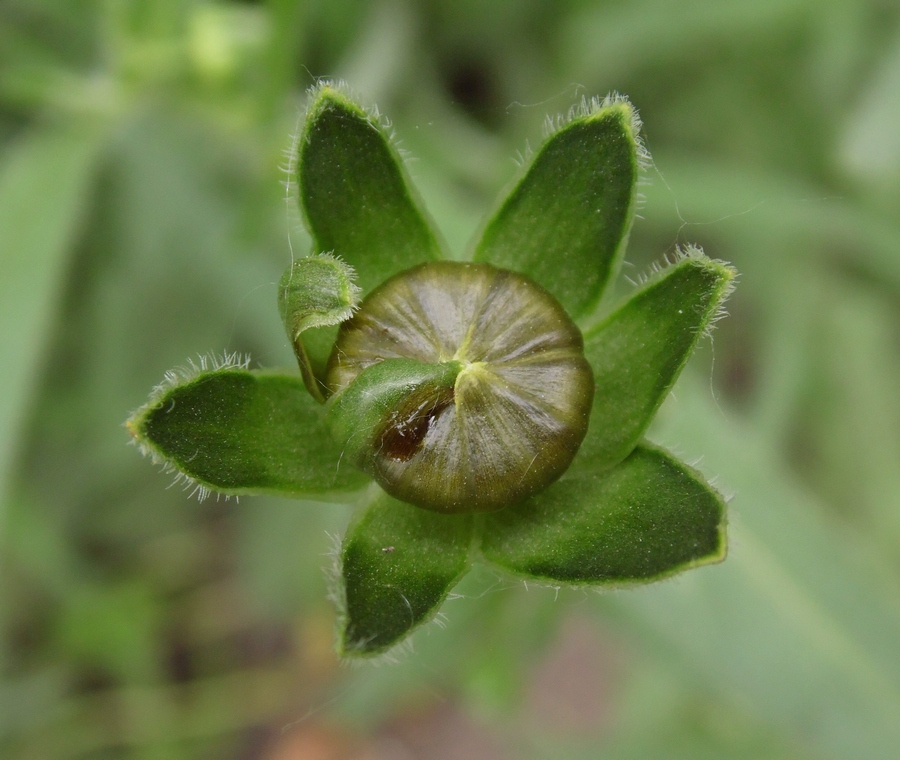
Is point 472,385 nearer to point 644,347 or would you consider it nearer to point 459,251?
point 644,347

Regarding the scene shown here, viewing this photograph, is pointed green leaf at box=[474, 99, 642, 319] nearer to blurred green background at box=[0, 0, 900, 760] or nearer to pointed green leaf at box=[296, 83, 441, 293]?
pointed green leaf at box=[296, 83, 441, 293]

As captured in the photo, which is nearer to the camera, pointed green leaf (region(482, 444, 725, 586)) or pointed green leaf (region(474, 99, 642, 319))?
pointed green leaf (region(482, 444, 725, 586))

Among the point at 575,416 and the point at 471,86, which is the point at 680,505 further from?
the point at 471,86

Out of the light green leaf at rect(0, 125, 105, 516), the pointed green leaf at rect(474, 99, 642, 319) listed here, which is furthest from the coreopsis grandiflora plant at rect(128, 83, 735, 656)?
the light green leaf at rect(0, 125, 105, 516)

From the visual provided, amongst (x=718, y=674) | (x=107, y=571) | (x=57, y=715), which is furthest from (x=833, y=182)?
(x=57, y=715)

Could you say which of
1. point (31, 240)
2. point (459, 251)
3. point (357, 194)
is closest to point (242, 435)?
point (357, 194)

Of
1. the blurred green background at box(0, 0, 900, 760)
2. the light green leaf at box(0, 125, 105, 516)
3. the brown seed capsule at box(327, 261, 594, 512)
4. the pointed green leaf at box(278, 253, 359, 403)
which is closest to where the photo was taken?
the pointed green leaf at box(278, 253, 359, 403)
